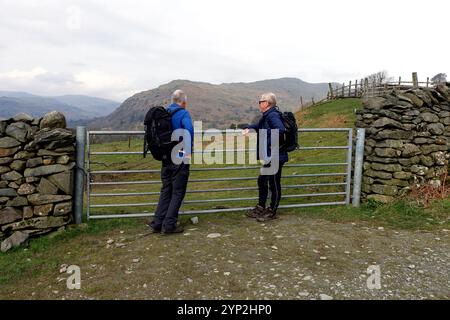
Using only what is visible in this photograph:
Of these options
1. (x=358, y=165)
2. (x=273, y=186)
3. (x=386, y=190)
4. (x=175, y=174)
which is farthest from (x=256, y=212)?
(x=386, y=190)

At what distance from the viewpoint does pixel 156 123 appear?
5.48m

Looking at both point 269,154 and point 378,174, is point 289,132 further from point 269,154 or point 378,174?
point 378,174

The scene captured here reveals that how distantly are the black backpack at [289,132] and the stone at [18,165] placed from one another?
177 inches

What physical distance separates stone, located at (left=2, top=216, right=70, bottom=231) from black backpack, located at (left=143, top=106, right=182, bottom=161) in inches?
82.7

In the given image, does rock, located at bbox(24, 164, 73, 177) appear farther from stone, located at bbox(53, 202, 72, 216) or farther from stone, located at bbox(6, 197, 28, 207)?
stone, located at bbox(53, 202, 72, 216)

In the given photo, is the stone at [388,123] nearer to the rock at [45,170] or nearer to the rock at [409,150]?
the rock at [409,150]

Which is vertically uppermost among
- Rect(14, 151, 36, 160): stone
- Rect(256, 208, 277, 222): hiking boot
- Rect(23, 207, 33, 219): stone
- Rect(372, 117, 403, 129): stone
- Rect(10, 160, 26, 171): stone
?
Rect(372, 117, 403, 129): stone

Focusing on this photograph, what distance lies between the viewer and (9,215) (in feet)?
18.5

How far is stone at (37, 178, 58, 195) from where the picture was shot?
5.78 meters

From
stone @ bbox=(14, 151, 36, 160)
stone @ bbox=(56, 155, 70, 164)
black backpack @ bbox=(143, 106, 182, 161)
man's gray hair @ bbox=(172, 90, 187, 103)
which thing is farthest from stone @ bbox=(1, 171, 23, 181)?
man's gray hair @ bbox=(172, 90, 187, 103)

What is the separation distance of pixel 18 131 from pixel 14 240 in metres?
1.78

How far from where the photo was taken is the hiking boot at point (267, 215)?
6.56 metres

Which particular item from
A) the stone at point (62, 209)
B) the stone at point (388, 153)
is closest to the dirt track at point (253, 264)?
the stone at point (62, 209)

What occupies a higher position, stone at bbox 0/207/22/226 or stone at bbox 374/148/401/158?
stone at bbox 374/148/401/158
